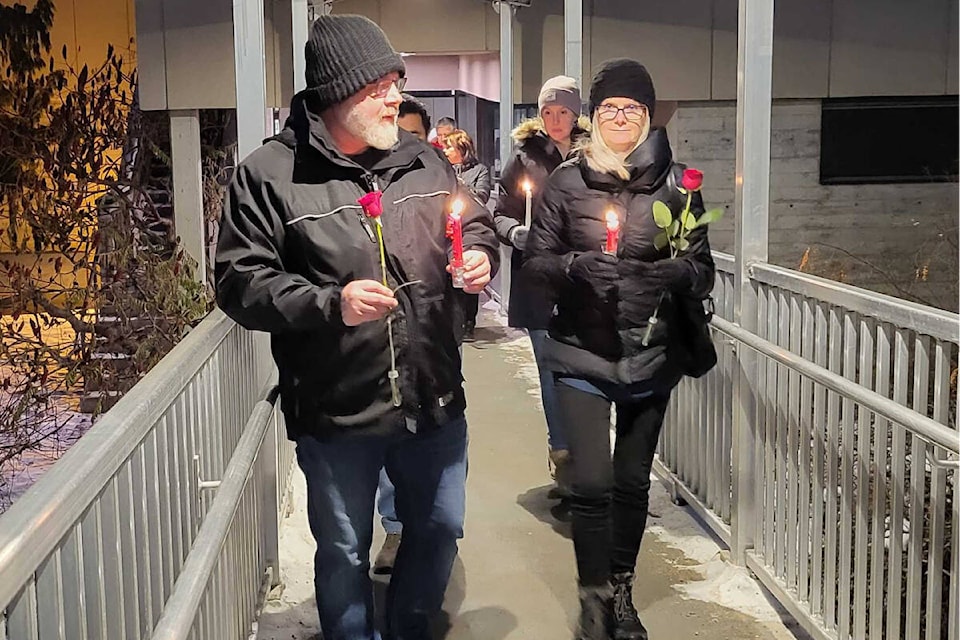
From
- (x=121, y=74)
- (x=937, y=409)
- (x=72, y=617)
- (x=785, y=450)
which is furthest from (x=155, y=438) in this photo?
(x=121, y=74)

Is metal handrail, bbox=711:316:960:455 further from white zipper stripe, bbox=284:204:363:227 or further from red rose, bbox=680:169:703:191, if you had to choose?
white zipper stripe, bbox=284:204:363:227

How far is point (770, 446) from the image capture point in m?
3.28

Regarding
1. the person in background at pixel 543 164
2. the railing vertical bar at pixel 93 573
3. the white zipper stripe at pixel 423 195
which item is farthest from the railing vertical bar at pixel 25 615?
the person in background at pixel 543 164

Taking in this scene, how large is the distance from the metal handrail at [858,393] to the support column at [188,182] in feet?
17.3

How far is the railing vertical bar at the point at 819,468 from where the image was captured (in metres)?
2.88

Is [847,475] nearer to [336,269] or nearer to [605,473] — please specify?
[605,473]

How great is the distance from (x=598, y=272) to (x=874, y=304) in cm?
67

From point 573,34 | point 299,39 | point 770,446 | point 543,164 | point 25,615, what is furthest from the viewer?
point 573,34

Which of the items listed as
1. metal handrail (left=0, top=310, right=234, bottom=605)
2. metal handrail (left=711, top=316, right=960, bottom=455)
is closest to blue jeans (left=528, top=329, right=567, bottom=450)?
metal handrail (left=711, top=316, right=960, bottom=455)

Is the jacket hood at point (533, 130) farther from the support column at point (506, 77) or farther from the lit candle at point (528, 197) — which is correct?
the support column at point (506, 77)

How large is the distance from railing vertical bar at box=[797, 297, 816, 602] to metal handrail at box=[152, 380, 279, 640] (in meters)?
1.40

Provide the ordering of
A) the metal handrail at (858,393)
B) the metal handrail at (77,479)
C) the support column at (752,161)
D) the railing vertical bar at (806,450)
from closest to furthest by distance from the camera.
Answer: the metal handrail at (77,479), the metal handrail at (858,393), the railing vertical bar at (806,450), the support column at (752,161)

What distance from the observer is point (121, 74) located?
27.2ft

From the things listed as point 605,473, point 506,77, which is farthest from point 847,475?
point 506,77
